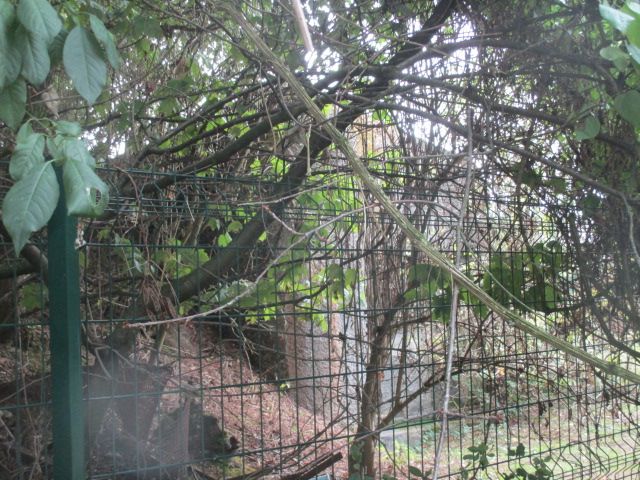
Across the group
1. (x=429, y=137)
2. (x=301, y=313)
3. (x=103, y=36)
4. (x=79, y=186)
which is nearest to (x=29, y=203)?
(x=79, y=186)

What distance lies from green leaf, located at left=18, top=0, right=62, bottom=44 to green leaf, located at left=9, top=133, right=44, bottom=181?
0.30 m

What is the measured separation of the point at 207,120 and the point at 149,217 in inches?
47.8

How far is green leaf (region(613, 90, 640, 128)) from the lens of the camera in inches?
91.7

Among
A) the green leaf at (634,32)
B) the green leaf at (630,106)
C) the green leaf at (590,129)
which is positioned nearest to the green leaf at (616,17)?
the green leaf at (634,32)

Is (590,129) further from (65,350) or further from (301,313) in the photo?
(65,350)

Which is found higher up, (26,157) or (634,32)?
(634,32)

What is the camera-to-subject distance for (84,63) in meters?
1.71

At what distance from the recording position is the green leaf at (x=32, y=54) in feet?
5.22

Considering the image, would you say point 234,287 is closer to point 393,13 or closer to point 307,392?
point 393,13

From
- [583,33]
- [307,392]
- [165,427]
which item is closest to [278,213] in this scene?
[165,427]

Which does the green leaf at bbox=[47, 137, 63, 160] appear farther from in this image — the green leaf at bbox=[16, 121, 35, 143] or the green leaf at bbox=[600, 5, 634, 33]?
the green leaf at bbox=[600, 5, 634, 33]

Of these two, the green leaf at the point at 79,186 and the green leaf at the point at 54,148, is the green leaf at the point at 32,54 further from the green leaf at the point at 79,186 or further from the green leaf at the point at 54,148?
the green leaf at the point at 79,186

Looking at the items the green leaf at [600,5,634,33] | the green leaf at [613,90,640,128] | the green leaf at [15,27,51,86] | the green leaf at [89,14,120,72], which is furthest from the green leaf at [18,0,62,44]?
the green leaf at [613,90,640,128]

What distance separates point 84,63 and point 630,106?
2.24 m
